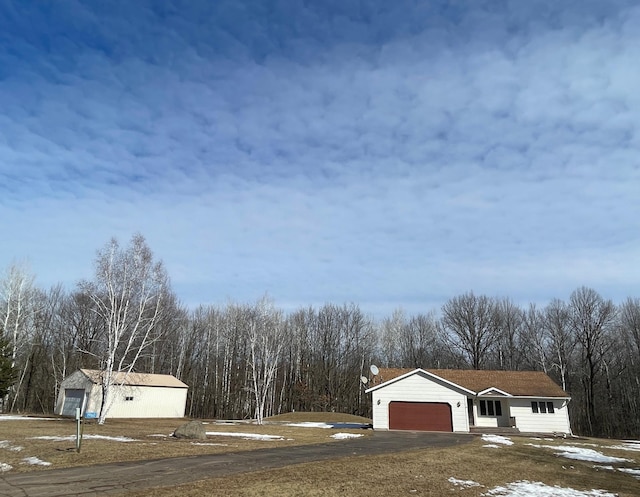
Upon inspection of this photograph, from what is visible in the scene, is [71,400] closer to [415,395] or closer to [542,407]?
[415,395]

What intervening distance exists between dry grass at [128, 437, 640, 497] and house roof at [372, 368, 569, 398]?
16.4m

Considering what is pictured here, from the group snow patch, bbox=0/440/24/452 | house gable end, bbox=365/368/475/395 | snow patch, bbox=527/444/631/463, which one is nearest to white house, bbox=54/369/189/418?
house gable end, bbox=365/368/475/395

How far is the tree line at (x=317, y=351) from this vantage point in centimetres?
4628

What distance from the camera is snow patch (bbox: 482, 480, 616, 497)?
10039mm

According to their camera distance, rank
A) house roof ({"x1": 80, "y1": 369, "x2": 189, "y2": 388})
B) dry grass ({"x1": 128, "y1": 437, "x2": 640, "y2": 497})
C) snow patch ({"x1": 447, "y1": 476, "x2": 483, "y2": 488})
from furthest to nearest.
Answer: house roof ({"x1": 80, "y1": 369, "x2": 189, "y2": 388})
snow patch ({"x1": 447, "y1": 476, "x2": 483, "y2": 488})
dry grass ({"x1": 128, "y1": 437, "x2": 640, "y2": 497})

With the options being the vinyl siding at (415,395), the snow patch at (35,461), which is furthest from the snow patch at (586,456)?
the snow patch at (35,461)

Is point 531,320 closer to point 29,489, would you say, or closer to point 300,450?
point 300,450

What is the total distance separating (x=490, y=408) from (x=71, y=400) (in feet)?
119

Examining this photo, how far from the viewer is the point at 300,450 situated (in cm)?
1658

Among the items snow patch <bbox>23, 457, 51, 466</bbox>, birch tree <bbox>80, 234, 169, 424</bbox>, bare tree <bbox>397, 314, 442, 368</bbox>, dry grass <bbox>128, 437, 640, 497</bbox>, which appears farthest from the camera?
bare tree <bbox>397, 314, 442, 368</bbox>

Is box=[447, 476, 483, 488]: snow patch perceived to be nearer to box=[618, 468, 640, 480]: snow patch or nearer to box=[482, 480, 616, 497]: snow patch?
box=[482, 480, 616, 497]: snow patch

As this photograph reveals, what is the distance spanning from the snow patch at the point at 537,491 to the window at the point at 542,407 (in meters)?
24.2

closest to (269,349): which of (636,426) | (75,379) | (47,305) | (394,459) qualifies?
(75,379)

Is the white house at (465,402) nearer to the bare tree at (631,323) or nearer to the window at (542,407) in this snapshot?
the window at (542,407)
